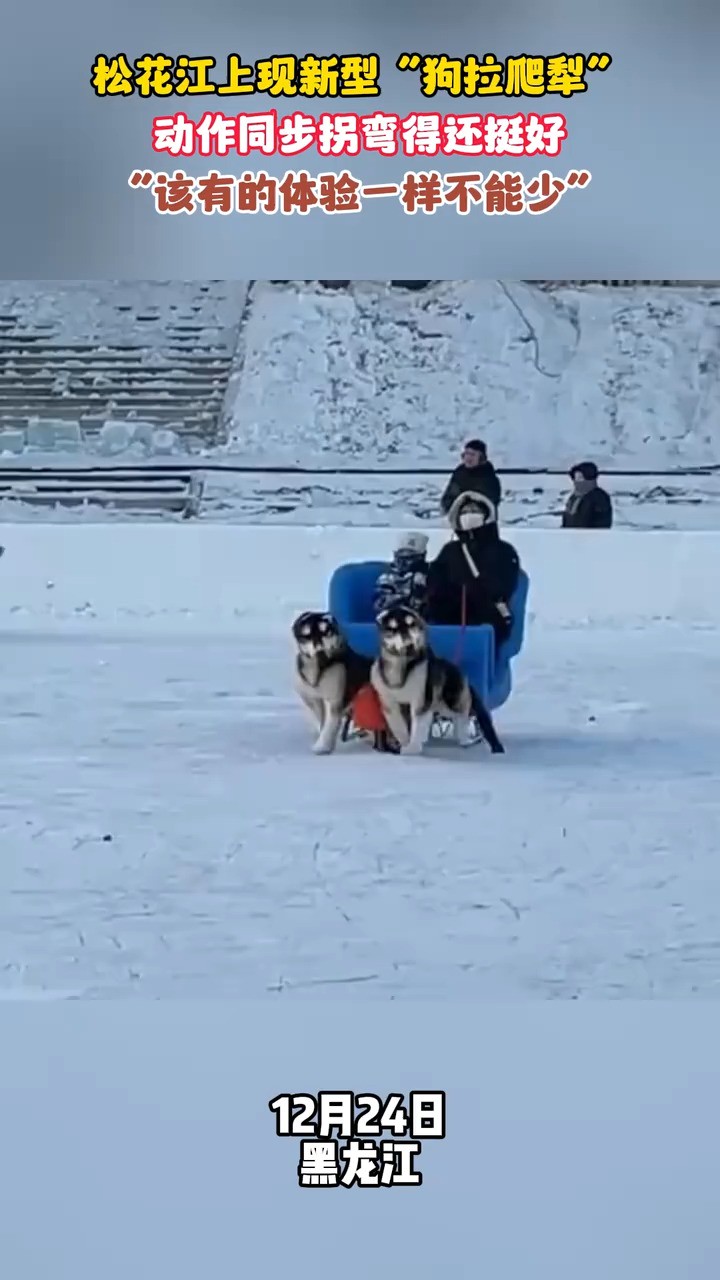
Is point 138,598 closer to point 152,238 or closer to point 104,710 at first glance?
point 104,710

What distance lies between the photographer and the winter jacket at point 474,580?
356cm

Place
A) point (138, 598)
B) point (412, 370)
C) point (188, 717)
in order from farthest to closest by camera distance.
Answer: point (138, 598) < point (412, 370) < point (188, 717)

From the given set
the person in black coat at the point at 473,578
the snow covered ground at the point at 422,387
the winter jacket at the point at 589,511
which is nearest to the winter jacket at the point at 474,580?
the person in black coat at the point at 473,578

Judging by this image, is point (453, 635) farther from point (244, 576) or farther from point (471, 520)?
point (244, 576)

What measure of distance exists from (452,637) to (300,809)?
21.1 inches

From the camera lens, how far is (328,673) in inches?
137

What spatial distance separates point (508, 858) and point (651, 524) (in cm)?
204

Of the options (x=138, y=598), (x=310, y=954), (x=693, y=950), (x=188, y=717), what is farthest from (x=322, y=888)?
(x=138, y=598)

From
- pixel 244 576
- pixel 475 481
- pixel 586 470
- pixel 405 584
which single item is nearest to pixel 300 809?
pixel 405 584

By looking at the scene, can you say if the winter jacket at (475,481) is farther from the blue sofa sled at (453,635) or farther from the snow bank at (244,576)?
the blue sofa sled at (453,635)

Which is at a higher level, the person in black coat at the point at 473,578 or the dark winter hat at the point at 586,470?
the dark winter hat at the point at 586,470

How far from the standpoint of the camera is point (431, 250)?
3.07 m

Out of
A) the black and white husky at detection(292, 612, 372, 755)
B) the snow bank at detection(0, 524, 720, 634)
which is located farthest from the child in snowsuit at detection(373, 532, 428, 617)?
the snow bank at detection(0, 524, 720, 634)

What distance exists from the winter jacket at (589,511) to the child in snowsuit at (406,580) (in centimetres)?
114
